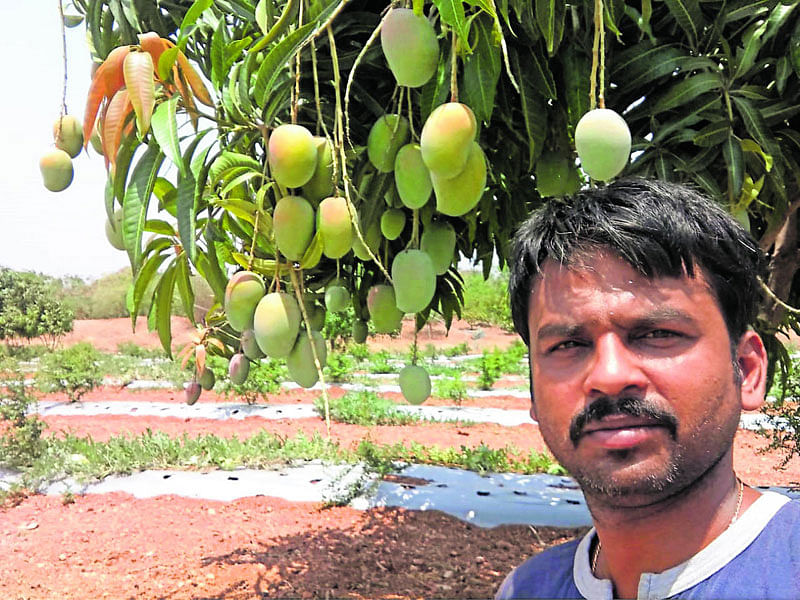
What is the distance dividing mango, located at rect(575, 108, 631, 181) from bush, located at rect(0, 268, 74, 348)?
1195 cm

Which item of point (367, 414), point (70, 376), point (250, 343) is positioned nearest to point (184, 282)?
point (250, 343)

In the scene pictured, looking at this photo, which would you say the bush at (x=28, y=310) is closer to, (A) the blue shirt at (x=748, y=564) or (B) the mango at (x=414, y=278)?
(B) the mango at (x=414, y=278)

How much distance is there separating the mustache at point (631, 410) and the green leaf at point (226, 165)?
22.2 inches

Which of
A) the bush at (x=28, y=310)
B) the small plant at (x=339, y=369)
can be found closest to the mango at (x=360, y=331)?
the small plant at (x=339, y=369)

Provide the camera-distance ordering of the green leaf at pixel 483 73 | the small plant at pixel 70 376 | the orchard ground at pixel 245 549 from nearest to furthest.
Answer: the green leaf at pixel 483 73 < the orchard ground at pixel 245 549 < the small plant at pixel 70 376

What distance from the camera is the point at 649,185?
0.61m

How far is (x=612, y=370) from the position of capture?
1.72 ft

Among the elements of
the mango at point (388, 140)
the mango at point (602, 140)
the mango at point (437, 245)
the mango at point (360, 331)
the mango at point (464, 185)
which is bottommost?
the mango at point (360, 331)

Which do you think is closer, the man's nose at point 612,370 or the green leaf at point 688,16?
the man's nose at point 612,370

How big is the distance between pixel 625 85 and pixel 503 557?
2226mm

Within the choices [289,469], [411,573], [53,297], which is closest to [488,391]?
[289,469]

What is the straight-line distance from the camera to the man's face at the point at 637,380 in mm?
517

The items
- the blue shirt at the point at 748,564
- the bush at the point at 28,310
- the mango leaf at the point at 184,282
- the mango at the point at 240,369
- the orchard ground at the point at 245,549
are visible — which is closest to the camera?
the blue shirt at the point at 748,564

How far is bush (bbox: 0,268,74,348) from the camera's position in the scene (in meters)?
11.0
